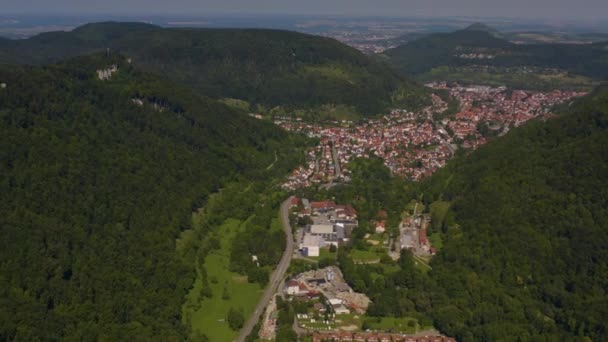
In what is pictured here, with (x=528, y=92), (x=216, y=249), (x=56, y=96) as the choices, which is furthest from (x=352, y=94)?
(x=216, y=249)

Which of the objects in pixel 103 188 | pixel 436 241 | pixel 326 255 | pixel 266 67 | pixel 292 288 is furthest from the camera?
pixel 266 67

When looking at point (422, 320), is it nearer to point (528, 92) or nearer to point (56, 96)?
point (56, 96)

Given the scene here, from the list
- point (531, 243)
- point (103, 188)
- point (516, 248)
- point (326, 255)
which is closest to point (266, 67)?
point (103, 188)

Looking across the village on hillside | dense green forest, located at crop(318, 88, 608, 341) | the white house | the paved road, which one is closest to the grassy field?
the paved road

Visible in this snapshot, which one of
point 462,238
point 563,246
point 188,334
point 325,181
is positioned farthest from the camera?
point 325,181

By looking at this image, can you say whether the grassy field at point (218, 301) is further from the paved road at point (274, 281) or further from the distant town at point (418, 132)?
the distant town at point (418, 132)

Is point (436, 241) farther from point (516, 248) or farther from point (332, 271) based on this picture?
point (332, 271)

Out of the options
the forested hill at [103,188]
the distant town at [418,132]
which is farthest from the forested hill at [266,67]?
the forested hill at [103,188]
